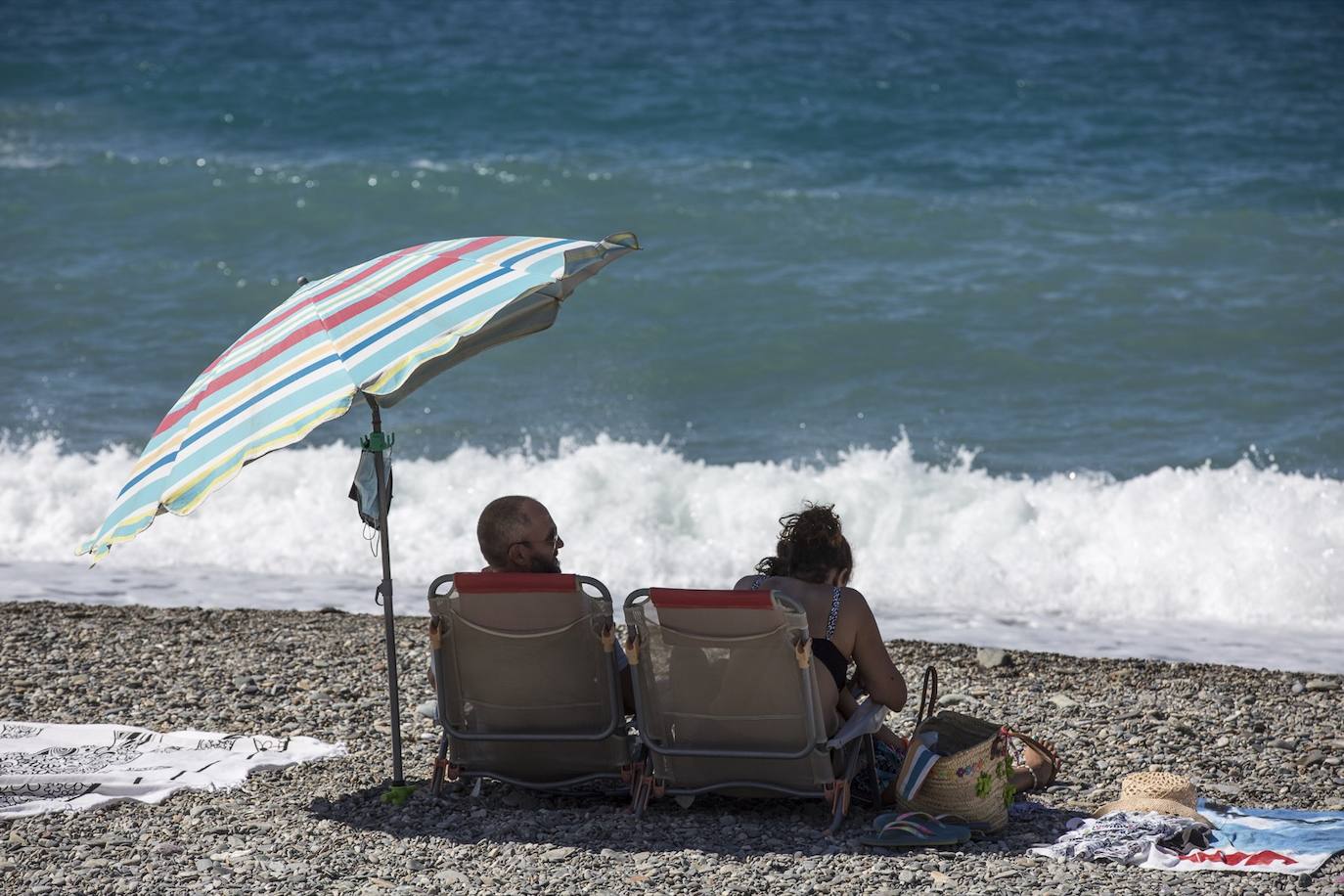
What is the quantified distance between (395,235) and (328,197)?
1331 millimetres

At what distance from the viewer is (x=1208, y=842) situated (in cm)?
443

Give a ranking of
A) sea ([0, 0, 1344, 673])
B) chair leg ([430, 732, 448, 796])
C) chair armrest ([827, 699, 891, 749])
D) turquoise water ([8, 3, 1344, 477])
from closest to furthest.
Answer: chair armrest ([827, 699, 891, 749]), chair leg ([430, 732, 448, 796]), sea ([0, 0, 1344, 673]), turquoise water ([8, 3, 1344, 477])

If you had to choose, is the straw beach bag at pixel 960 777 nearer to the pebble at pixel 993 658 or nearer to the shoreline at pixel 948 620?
the pebble at pixel 993 658

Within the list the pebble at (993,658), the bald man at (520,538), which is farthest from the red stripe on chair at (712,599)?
the pebble at (993,658)

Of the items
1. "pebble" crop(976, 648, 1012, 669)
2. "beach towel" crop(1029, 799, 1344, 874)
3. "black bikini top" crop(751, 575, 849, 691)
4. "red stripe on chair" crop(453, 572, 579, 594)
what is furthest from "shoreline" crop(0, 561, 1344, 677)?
"red stripe on chair" crop(453, 572, 579, 594)

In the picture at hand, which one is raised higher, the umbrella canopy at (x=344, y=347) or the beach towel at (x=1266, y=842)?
the umbrella canopy at (x=344, y=347)

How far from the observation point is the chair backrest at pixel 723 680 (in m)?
4.55

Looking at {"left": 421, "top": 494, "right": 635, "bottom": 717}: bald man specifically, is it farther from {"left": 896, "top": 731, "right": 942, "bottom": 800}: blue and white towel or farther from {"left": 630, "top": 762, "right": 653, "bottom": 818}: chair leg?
{"left": 896, "top": 731, "right": 942, "bottom": 800}: blue and white towel

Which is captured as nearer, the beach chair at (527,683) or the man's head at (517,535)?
the beach chair at (527,683)

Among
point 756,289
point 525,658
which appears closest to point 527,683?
point 525,658

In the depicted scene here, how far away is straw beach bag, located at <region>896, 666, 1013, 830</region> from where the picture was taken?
4.58m

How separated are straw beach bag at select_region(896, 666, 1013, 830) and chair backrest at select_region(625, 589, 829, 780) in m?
0.30

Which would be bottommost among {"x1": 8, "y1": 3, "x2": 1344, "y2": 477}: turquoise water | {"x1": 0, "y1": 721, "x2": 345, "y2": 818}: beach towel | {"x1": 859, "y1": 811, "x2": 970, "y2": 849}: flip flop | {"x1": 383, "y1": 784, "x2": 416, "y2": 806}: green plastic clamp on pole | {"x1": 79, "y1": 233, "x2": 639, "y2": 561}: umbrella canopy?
{"x1": 859, "y1": 811, "x2": 970, "y2": 849}: flip flop

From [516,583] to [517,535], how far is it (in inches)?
9.5
